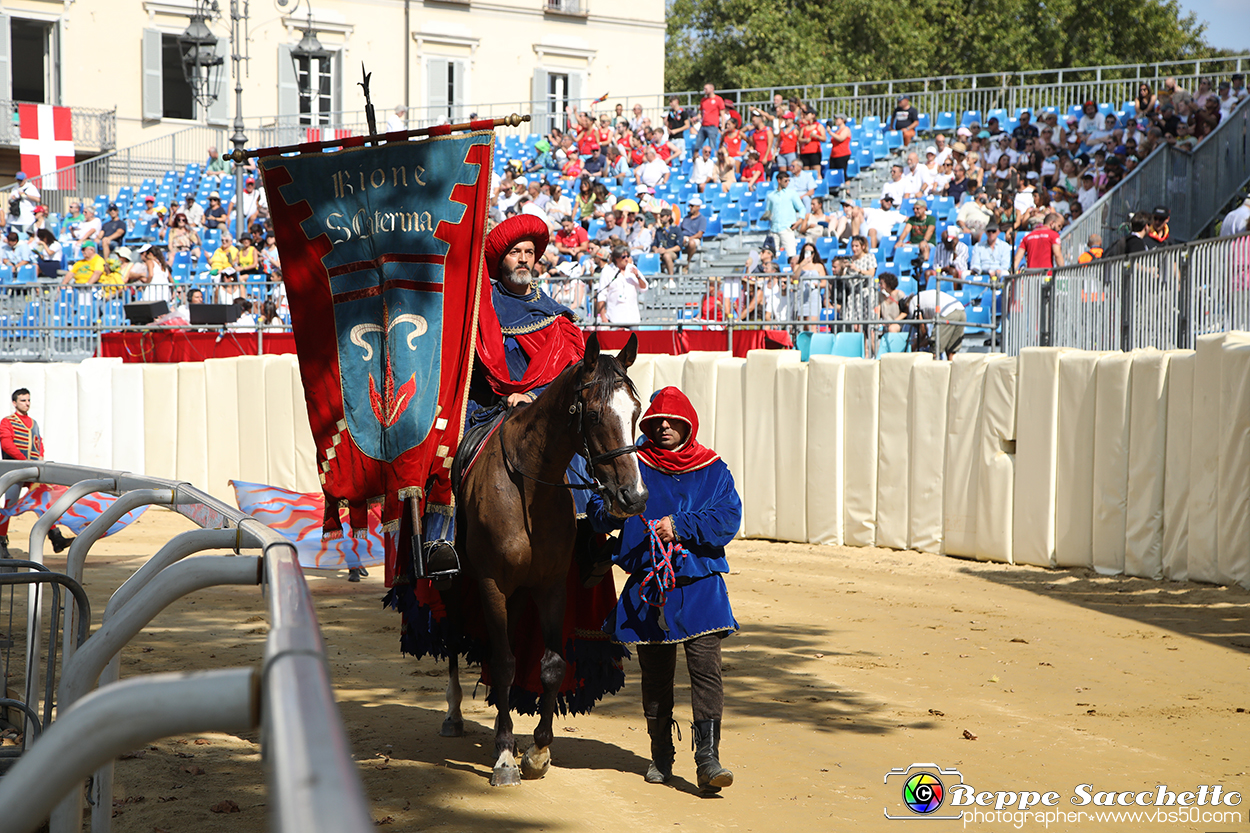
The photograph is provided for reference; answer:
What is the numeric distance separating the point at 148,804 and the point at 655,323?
11216 mm

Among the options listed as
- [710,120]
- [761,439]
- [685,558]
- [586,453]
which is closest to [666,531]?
[685,558]

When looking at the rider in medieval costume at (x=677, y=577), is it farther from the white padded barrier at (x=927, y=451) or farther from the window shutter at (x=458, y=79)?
the window shutter at (x=458, y=79)

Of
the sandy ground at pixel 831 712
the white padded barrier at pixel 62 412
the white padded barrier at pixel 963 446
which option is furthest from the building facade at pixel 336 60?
the sandy ground at pixel 831 712

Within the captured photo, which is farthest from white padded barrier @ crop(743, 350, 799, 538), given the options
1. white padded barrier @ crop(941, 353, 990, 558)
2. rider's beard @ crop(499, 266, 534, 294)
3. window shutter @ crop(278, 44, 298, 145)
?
window shutter @ crop(278, 44, 298, 145)

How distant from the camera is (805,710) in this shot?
695 centimetres

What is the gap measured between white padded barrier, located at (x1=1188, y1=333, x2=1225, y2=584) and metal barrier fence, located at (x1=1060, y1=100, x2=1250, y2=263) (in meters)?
7.51

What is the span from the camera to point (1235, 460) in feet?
31.8

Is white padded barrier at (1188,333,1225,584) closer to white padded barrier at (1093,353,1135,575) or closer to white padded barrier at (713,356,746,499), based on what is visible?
white padded barrier at (1093,353,1135,575)

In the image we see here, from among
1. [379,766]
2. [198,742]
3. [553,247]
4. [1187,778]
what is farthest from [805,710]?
[553,247]

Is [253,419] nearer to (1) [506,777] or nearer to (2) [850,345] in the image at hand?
(2) [850,345]

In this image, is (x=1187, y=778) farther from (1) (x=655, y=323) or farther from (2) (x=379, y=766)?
(1) (x=655, y=323)

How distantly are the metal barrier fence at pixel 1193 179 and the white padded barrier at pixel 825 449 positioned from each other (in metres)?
6.59

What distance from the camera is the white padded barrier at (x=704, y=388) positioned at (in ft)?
45.2

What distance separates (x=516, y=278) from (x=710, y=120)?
20.4 meters
